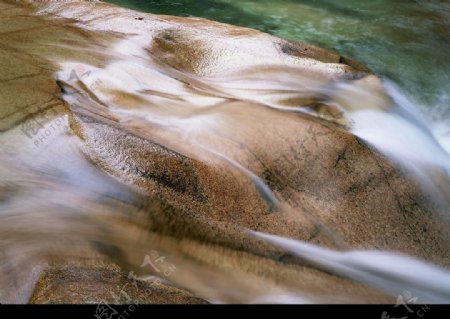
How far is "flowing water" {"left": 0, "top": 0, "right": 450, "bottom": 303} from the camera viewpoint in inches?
138

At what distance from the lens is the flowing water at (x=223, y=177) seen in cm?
351

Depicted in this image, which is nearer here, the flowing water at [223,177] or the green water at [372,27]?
the flowing water at [223,177]

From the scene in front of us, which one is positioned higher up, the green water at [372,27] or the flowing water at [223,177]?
the green water at [372,27]

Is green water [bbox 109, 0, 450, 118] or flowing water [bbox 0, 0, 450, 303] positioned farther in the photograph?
green water [bbox 109, 0, 450, 118]

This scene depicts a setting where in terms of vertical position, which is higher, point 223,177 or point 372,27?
point 372,27

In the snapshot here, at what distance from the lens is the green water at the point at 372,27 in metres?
8.16

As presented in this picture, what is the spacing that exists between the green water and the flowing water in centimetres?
182

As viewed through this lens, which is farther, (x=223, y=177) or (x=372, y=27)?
(x=372, y=27)

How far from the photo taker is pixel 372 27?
9969 millimetres

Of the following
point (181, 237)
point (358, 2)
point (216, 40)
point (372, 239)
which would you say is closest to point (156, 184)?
point (181, 237)

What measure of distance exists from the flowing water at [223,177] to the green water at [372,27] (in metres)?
1.82

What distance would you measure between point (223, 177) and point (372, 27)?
726 cm

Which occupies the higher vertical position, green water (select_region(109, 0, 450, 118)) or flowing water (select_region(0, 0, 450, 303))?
green water (select_region(109, 0, 450, 118))
